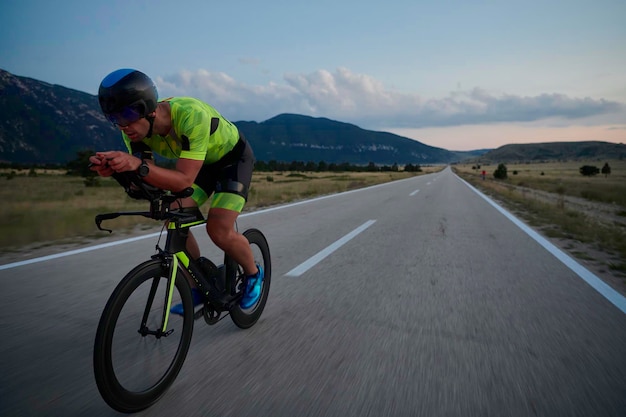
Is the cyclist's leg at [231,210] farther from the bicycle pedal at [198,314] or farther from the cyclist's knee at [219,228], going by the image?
the bicycle pedal at [198,314]

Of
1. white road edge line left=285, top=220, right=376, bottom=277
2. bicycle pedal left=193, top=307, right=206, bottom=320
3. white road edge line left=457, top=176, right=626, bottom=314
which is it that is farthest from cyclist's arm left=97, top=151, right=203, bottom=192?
white road edge line left=457, top=176, right=626, bottom=314

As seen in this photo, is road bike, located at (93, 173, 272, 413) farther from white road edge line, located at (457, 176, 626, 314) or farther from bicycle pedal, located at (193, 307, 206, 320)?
white road edge line, located at (457, 176, 626, 314)

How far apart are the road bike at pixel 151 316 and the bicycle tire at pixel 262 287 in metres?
0.30

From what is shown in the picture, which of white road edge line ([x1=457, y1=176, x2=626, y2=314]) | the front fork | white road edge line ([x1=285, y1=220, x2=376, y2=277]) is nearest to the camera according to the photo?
the front fork

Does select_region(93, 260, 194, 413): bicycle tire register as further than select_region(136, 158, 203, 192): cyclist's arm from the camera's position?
No

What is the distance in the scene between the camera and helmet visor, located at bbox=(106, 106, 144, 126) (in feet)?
6.73

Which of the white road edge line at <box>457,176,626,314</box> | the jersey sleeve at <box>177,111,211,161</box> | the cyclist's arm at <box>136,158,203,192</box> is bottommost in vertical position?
the white road edge line at <box>457,176,626,314</box>

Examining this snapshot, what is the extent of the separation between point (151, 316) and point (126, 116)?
1.14m

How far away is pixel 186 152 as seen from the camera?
2186 mm

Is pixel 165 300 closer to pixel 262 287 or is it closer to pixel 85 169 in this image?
pixel 262 287

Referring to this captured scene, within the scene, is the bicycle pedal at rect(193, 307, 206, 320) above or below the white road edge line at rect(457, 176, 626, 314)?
above

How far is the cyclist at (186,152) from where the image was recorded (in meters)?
1.97

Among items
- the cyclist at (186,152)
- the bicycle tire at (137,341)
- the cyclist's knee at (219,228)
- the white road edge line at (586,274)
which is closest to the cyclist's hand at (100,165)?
the cyclist at (186,152)

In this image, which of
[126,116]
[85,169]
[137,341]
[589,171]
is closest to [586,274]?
[137,341]
